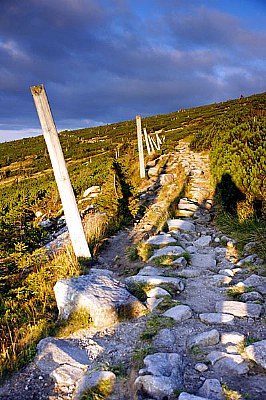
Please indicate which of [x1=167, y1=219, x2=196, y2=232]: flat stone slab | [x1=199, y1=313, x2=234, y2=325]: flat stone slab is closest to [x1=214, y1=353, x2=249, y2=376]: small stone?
[x1=199, y1=313, x2=234, y2=325]: flat stone slab

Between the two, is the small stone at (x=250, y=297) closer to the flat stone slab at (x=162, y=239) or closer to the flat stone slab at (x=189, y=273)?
the flat stone slab at (x=189, y=273)

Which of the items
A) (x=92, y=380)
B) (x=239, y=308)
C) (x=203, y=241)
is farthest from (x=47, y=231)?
(x=92, y=380)

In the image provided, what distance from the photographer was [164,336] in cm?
363

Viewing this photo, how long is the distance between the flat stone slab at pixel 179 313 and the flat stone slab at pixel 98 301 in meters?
0.36

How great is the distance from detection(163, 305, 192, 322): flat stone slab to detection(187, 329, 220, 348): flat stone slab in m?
0.53

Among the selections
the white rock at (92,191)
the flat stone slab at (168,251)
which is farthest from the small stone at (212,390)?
the white rock at (92,191)

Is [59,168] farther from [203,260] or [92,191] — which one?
[92,191]

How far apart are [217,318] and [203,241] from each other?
3376 mm

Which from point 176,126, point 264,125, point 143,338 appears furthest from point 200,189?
point 176,126

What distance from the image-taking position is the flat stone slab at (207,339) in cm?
341

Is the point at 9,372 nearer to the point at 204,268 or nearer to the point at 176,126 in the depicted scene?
the point at 204,268

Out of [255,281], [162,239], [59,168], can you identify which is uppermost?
[59,168]

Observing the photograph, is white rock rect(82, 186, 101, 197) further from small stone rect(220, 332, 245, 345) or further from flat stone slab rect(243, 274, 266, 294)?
small stone rect(220, 332, 245, 345)

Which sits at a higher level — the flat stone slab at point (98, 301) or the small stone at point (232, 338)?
the flat stone slab at point (98, 301)
